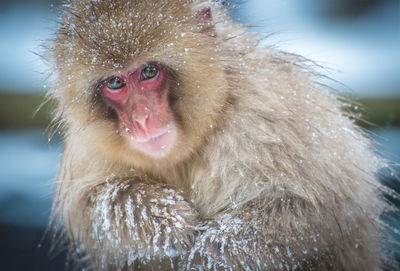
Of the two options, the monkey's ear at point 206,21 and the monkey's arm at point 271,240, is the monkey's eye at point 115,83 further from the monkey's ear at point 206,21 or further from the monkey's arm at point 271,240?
the monkey's arm at point 271,240

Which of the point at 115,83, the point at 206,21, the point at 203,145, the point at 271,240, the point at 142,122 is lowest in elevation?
the point at 271,240

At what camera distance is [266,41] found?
1610mm

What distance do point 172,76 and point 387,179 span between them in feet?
4.15

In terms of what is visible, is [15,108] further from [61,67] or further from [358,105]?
[358,105]

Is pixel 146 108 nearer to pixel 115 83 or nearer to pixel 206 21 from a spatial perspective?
pixel 115 83

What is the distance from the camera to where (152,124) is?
144cm

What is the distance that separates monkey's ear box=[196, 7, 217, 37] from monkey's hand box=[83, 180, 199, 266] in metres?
0.65

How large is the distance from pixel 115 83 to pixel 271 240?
85 centimetres

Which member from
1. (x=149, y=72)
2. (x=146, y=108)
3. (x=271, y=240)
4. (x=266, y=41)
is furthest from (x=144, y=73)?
(x=271, y=240)

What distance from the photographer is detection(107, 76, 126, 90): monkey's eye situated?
1492 millimetres

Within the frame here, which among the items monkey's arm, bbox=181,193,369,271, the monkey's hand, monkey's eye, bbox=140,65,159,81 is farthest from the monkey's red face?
monkey's arm, bbox=181,193,369,271

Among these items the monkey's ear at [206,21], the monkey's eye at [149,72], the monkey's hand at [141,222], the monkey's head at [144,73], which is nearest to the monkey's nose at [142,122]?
the monkey's head at [144,73]

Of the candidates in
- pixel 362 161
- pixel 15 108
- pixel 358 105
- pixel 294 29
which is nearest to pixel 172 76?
pixel 294 29

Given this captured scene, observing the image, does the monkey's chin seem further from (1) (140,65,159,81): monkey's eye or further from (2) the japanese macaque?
(1) (140,65,159,81): monkey's eye
